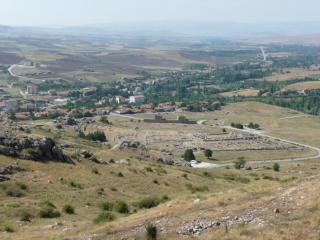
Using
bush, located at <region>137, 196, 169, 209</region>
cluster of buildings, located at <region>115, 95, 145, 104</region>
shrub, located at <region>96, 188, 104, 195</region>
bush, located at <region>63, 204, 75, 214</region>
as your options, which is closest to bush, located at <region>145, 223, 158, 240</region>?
bush, located at <region>63, 204, 75, 214</region>

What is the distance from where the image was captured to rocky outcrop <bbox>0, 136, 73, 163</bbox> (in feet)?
119

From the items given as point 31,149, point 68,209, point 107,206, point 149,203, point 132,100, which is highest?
point 68,209

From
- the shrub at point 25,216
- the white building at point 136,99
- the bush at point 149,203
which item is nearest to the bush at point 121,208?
the bush at point 149,203

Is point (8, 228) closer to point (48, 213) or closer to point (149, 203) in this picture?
point (48, 213)

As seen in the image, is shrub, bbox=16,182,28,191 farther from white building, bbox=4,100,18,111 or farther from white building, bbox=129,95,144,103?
white building, bbox=129,95,144,103

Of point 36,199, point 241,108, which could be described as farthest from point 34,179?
point 241,108

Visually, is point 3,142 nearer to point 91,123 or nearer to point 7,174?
point 7,174

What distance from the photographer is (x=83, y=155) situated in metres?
42.5

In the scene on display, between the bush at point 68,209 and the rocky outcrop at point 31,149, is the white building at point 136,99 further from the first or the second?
the bush at point 68,209

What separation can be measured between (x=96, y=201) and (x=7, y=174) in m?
6.74

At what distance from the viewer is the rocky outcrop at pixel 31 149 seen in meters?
36.4

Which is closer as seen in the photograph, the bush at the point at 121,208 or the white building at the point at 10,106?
the bush at the point at 121,208

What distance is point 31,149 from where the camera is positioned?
37.1 metres

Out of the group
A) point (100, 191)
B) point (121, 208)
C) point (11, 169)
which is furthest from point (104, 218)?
point (11, 169)
